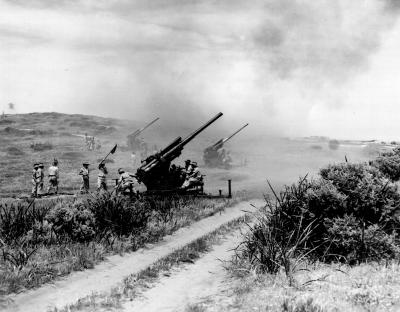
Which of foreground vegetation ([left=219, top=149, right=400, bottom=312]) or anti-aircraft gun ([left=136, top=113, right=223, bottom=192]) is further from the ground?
anti-aircraft gun ([left=136, top=113, right=223, bottom=192])

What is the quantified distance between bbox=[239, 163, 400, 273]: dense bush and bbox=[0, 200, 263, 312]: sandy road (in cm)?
106

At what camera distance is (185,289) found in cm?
888

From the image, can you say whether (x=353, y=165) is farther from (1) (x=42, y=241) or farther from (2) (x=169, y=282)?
(1) (x=42, y=241)

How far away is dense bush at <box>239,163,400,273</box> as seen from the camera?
9.51 m

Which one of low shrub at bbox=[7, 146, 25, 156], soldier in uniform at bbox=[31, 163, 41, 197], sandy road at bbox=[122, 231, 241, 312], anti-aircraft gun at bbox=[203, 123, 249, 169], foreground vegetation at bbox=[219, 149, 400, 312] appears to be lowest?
sandy road at bbox=[122, 231, 241, 312]

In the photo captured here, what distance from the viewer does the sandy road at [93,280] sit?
8.05m

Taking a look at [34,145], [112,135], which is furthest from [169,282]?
[112,135]

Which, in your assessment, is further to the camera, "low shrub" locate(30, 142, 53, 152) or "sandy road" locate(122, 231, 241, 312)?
"low shrub" locate(30, 142, 53, 152)

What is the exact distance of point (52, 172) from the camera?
24.2 metres

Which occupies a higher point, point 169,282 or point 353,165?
point 353,165

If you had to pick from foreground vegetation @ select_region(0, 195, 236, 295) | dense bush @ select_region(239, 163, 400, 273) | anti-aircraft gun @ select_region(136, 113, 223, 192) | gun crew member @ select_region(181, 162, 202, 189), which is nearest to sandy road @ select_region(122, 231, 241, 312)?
dense bush @ select_region(239, 163, 400, 273)

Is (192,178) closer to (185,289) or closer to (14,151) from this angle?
(185,289)

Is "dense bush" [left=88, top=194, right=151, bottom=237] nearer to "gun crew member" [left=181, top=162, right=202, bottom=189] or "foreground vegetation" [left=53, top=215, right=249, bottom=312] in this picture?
"foreground vegetation" [left=53, top=215, right=249, bottom=312]

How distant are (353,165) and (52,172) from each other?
57.7 feet
